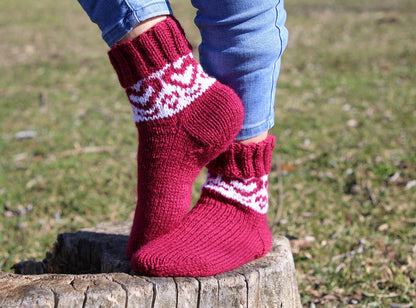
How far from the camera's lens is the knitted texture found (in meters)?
1.20

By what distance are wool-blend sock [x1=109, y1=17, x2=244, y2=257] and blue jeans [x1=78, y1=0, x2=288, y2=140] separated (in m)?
0.05

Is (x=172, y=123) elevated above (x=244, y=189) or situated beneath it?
elevated above

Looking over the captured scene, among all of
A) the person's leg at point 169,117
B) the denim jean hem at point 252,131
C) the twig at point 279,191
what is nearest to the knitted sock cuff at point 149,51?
the person's leg at point 169,117

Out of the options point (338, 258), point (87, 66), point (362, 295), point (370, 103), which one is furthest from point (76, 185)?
point (87, 66)

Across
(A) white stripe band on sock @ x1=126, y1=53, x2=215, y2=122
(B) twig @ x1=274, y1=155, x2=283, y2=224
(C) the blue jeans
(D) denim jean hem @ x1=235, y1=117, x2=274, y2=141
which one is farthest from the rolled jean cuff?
(B) twig @ x1=274, y1=155, x2=283, y2=224

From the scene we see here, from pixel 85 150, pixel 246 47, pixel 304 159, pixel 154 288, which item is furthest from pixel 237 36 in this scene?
pixel 85 150

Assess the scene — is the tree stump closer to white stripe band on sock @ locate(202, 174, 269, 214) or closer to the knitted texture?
the knitted texture

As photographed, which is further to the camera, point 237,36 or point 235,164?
point 235,164

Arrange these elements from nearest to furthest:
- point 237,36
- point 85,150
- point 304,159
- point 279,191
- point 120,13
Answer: point 120,13 → point 237,36 → point 279,191 → point 304,159 → point 85,150

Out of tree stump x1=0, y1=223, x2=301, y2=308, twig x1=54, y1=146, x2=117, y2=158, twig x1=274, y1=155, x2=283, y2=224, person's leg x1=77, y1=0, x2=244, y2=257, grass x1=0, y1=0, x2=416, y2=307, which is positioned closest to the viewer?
tree stump x1=0, y1=223, x2=301, y2=308

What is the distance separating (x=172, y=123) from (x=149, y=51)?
0.70ft

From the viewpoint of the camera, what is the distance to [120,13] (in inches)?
43.5

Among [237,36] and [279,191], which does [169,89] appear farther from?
[279,191]

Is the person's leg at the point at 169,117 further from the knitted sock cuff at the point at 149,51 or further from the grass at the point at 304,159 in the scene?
the grass at the point at 304,159
